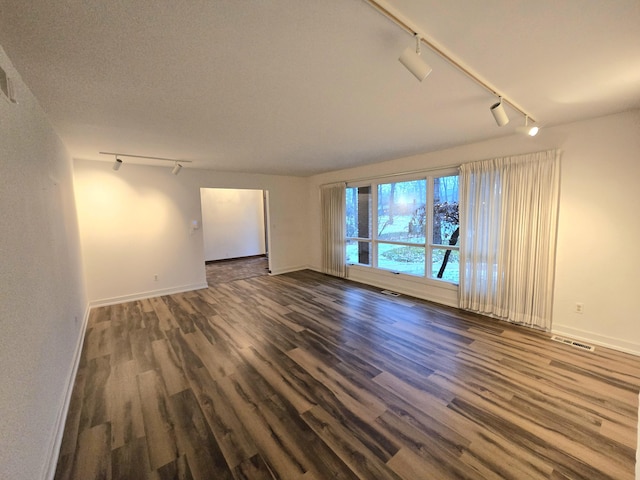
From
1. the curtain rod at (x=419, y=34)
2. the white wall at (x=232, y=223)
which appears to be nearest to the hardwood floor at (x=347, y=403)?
the curtain rod at (x=419, y=34)

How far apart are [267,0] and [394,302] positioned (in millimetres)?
4088

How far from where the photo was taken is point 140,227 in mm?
4762

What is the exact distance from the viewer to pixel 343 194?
228 inches

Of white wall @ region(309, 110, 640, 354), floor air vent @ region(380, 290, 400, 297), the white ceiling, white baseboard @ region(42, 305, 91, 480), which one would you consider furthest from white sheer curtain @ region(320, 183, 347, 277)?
white baseboard @ region(42, 305, 91, 480)

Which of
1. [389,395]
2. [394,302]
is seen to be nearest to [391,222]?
[394,302]

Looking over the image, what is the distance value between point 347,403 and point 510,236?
294 cm

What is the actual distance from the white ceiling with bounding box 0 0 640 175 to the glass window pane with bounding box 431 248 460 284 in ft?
6.72

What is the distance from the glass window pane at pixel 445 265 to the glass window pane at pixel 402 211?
35 centimetres

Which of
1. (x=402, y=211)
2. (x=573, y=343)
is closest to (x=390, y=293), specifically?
(x=402, y=211)

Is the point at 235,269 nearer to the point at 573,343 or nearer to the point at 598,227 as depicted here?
the point at 573,343

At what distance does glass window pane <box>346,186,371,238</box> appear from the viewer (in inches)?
220

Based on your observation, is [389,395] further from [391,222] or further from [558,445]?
[391,222]

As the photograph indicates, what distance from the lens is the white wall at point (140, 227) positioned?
4344mm

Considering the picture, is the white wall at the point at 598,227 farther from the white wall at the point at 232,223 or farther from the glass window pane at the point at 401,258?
the white wall at the point at 232,223
